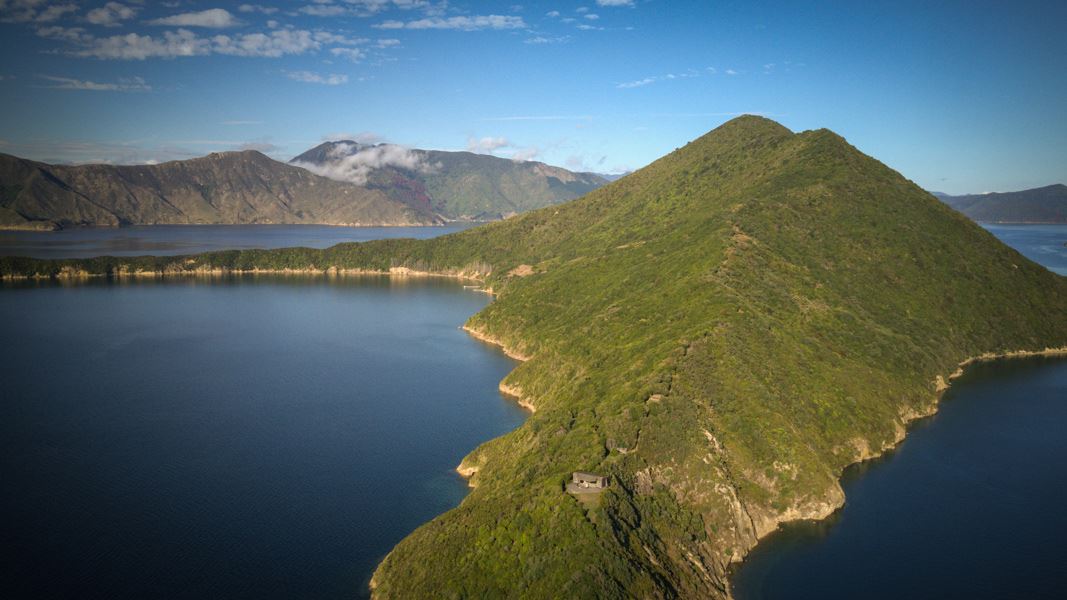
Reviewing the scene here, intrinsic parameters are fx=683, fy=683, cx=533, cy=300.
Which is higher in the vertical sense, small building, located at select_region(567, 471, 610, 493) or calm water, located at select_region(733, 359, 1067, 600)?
small building, located at select_region(567, 471, 610, 493)

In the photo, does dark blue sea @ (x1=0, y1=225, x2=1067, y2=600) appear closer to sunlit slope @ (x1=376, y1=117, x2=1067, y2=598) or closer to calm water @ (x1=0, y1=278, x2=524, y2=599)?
calm water @ (x1=0, y1=278, x2=524, y2=599)

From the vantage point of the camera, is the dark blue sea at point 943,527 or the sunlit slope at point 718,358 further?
the dark blue sea at point 943,527

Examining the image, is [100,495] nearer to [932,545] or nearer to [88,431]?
[88,431]

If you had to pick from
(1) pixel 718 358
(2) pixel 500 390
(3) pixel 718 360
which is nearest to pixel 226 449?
(2) pixel 500 390

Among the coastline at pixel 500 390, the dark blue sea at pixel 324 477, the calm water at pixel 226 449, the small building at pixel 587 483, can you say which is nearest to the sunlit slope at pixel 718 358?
the coastline at pixel 500 390

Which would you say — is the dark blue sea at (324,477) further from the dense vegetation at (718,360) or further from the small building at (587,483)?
the small building at (587,483)

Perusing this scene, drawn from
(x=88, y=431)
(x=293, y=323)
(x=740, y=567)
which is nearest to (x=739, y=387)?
(x=740, y=567)

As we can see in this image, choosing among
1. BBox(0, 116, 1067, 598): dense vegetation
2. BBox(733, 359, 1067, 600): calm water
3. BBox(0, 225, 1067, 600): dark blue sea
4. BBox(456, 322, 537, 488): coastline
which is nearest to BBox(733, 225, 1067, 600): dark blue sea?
BBox(733, 359, 1067, 600): calm water

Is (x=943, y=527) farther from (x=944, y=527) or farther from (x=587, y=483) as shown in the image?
(x=587, y=483)
